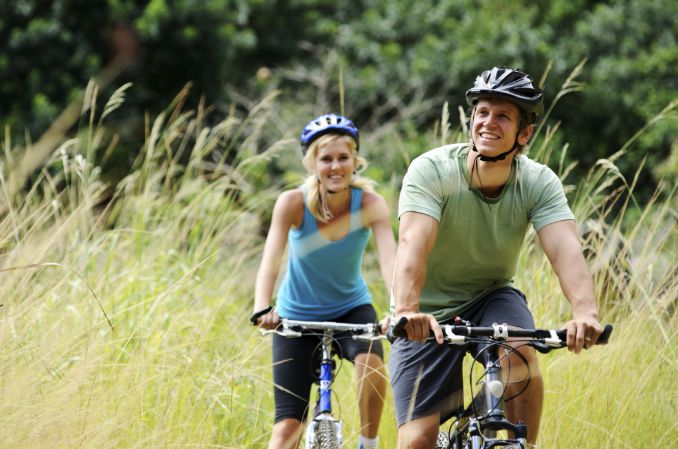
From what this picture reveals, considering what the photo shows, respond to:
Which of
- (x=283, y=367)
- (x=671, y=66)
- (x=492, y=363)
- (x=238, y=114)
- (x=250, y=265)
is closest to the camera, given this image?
(x=492, y=363)

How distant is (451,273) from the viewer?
3.91 meters

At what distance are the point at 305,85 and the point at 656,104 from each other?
574cm

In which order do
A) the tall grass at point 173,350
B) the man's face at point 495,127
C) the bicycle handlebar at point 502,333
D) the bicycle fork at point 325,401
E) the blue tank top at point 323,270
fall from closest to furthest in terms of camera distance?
the bicycle handlebar at point 502,333, the man's face at point 495,127, the tall grass at point 173,350, the bicycle fork at point 325,401, the blue tank top at point 323,270

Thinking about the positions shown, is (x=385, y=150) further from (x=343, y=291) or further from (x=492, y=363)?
(x=492, y=363)

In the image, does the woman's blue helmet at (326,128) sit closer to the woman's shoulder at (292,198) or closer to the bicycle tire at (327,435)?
the woman's shoulder at (292,198)

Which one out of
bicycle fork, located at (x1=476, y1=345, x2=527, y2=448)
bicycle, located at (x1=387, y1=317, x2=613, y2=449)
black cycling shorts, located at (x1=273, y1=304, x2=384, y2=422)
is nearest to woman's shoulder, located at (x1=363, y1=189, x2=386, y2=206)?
black cycling shorts, located at (x1=273, y1=304, x2=384, y2=422)

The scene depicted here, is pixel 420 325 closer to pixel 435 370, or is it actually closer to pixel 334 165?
pixel 435 370

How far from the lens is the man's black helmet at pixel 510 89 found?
371 centimetres

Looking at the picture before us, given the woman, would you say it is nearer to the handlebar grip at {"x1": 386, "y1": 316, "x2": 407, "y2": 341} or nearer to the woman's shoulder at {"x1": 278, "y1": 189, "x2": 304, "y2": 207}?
the woman's shoulder at {"x1": 278, "y1": 189, "x2": 304, "y2": 207}

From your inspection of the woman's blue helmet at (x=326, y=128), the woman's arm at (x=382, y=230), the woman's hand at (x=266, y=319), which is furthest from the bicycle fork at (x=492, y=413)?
the woman's blue helmet at (x=326, y=128)

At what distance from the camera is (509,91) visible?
12.2 feet

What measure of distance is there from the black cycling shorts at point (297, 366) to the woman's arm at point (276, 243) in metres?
0.23

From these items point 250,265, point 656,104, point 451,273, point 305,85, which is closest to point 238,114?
point 305,85

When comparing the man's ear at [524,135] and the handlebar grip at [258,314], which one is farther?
the handlebar grip at [258,314]
